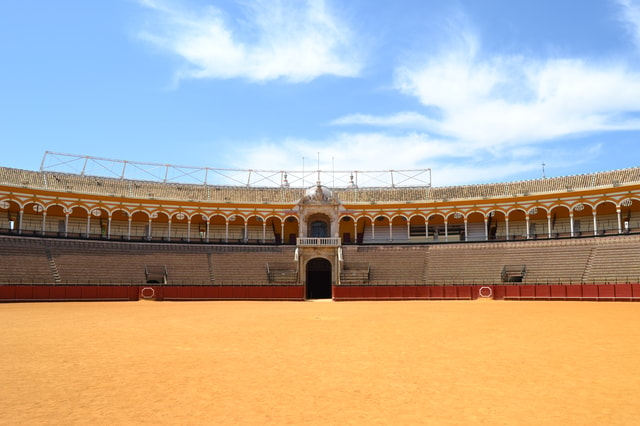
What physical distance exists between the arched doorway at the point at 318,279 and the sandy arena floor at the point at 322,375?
27.7 metres

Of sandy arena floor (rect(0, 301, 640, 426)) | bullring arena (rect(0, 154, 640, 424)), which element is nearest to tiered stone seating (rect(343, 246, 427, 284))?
bullring arena (rect(0, 154, 640, 424))

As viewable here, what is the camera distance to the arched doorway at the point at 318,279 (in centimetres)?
4616

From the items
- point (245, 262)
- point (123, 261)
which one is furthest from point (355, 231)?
point (123, 261)

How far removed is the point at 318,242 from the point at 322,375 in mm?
36545

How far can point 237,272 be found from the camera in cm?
4375

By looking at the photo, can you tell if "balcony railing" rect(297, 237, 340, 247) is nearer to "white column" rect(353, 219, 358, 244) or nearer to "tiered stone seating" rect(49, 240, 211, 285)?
"white column" rect(353, 219, 358, 244)

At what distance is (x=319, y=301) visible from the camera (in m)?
39.5

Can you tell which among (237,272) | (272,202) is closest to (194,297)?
(237,272)

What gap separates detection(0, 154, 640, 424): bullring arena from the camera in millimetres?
8555

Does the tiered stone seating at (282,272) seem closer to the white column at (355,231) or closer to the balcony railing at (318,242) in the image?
the balcony railing at (318,242)

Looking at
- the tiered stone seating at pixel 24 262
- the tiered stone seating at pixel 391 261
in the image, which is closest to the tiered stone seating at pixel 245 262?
the tiered stone seating at pixel 391 261

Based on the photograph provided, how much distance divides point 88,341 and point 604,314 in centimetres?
2158

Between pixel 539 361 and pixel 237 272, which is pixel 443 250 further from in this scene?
pixel 539 361

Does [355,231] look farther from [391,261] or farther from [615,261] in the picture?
[615,261]
